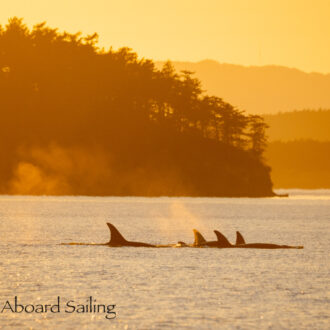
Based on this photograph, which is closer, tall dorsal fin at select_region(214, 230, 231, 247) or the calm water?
the calm water

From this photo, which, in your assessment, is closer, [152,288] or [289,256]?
[152,288]

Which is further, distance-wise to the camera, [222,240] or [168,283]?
[222,240]

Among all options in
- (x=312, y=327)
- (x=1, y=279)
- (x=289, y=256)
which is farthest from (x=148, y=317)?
(x=289, y=256)

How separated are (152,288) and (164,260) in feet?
46.1

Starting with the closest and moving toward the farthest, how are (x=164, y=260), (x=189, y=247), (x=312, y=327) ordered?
(x=312, y=327) < (x=164, y=260) < (x=189, y=247)

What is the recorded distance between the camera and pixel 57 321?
130 feet

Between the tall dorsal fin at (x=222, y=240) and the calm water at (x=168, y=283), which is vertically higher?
the tall dorsal fin at (x=222, y=240)

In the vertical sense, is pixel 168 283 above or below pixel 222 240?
below

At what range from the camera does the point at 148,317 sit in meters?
40.7

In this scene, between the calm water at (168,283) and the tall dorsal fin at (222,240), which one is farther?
the tall dorsal fin at (222,240)

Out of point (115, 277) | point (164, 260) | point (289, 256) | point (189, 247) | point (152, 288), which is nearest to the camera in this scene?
point (152, 288)

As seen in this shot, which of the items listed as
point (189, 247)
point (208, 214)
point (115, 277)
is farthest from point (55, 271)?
point (208, 214)

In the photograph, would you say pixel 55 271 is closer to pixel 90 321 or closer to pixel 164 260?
pixel 164 260

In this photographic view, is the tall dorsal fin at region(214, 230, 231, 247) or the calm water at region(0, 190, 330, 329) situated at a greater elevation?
the tall dorsal fin at region(214, 230, 231, 247)
